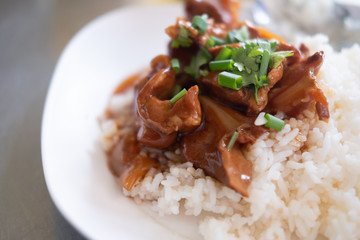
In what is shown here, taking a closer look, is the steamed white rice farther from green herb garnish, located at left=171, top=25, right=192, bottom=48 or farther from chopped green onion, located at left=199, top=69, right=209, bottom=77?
green herb garnish, located at left=171, top=25, right=192, bottom=48

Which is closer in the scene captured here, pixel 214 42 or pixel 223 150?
pixel 223 150

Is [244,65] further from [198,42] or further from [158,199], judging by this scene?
[158,199]

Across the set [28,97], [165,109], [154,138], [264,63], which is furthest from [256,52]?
[28,97]

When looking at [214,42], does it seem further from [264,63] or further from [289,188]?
[289,188]

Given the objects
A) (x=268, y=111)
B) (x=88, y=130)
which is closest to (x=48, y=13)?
(x=88, y=130)

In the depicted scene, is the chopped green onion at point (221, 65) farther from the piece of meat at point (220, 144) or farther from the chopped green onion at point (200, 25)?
the chopped green onion at point (200, 25)
